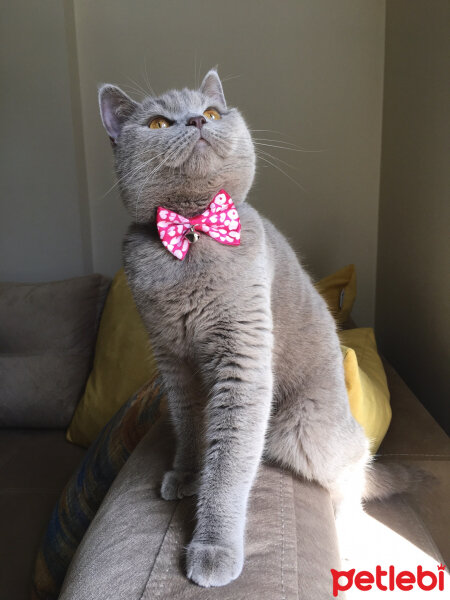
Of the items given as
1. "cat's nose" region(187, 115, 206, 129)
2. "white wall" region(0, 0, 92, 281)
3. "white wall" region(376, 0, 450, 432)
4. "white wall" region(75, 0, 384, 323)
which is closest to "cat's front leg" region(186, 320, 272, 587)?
"cat's nose" region(187, 115, 206, 129)

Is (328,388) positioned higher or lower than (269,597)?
higher

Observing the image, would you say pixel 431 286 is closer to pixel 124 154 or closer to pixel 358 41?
pixel 124 154

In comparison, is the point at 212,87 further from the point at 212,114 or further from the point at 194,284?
the point at 194,284

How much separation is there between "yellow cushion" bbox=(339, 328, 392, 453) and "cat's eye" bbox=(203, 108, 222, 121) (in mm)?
563

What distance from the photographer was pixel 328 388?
3.12 ft

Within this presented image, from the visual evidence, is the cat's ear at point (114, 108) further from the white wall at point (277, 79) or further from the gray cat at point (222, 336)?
the white wall at point (277, 79)

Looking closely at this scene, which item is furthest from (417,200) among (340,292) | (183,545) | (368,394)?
(183,545)

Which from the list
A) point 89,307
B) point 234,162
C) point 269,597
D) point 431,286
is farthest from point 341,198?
point 269,597

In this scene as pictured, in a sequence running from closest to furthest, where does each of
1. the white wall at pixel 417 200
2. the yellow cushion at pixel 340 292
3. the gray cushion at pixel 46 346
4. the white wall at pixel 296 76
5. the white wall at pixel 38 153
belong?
the white wall at pixel 417 200 → the yellow cushion at pixel 340 292 → the gray cushion at pixel 46 346 → the white wall at pixel 296 76 → the white wall at pixel 38 153

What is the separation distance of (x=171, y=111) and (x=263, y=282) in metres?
0.35

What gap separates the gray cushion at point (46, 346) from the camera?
5.82 feet

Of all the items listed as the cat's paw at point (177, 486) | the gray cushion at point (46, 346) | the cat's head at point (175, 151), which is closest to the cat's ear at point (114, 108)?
the cat's head at point (175, 151)

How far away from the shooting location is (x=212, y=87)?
3.28 feet

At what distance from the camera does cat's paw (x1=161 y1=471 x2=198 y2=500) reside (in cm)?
83
